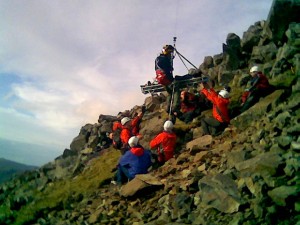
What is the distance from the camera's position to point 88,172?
20.0m

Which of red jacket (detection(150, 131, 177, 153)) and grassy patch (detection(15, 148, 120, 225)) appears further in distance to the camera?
red jacket (detection(150, 131, 177, 153))

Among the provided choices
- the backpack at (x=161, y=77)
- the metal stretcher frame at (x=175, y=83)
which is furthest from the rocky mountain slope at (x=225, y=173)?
the backpack at (x=161, y=77)

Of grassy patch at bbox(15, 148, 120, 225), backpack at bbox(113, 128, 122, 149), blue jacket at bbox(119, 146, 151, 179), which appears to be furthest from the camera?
backpack at bbox(113, 128, 122, 149)

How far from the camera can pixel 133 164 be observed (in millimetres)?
13977

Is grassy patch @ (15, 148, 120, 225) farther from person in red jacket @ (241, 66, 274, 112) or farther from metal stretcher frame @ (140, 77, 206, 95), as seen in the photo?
person in red jacket @ (241, 66, 274, 112)

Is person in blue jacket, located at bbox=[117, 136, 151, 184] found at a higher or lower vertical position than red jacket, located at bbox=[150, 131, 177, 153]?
lower

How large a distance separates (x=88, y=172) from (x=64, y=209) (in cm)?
576

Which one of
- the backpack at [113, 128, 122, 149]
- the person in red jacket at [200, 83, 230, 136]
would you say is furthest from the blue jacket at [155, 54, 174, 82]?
the backpack at [113, 128, 122, 149]

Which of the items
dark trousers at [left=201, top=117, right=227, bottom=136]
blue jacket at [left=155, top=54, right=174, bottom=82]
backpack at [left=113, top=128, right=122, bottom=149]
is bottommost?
backpack at [left=113, top=128, right=122, bottom=149]

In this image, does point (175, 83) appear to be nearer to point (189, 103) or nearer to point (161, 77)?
point (161, 77)

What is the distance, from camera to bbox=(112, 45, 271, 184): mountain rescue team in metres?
14.2

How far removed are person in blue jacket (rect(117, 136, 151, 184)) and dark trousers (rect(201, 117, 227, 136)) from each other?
3740 millimetres

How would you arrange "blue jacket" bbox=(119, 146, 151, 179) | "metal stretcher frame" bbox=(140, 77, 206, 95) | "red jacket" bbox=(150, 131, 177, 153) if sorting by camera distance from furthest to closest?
"metal stretcher frame" bbox=(140, 77, 206, 95) < "red jacket" bbox=(150, 131, 177, 153) < "blue jacket" bbox=(119, 146, 151, 179)

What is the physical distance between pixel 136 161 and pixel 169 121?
3.03 metres
